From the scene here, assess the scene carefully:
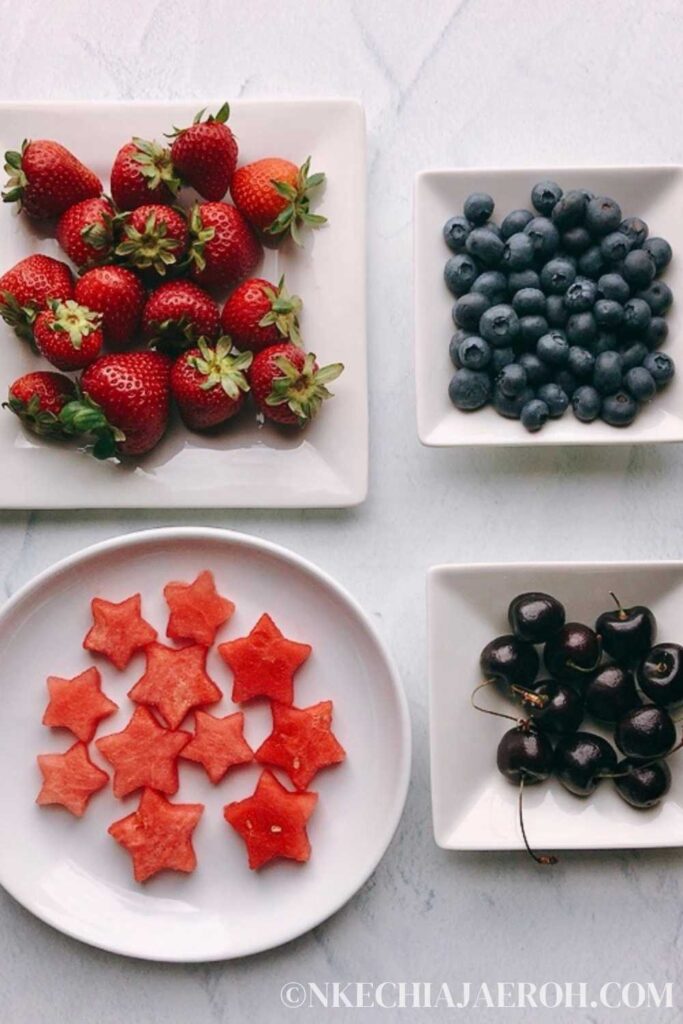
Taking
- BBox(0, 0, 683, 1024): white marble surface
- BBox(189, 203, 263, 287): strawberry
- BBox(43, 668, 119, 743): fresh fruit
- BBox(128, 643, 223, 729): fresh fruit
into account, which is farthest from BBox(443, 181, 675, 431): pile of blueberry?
BBox(43, 668, 119, 743): fresh fruit

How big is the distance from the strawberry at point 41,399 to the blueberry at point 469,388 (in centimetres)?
47

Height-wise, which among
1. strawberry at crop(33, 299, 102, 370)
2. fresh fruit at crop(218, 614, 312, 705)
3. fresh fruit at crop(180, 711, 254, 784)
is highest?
strawberry at crop(33, 299, 102, 370)

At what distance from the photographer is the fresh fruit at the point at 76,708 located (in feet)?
4.02

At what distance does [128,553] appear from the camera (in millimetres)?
1237

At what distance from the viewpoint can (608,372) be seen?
3.88 ft

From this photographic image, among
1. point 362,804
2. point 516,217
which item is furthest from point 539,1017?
point 516,217

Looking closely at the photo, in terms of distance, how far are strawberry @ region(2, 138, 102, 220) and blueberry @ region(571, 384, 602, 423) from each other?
0.64 metres

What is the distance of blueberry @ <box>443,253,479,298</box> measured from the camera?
120 cm

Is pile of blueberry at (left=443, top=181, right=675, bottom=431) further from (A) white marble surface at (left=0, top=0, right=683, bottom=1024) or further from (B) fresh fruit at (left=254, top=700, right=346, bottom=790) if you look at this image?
(B) fresh fruit at (left=254, top=700, right=346, bottom=790)

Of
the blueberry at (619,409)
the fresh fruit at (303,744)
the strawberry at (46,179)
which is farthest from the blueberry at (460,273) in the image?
the fresh fruit at (303,744)

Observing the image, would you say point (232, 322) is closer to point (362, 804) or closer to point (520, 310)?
point (520, 310)

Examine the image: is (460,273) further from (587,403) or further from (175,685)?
(175,685)

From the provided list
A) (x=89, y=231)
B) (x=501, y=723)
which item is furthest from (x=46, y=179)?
(x=501, y=723)

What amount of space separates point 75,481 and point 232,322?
0.28m
